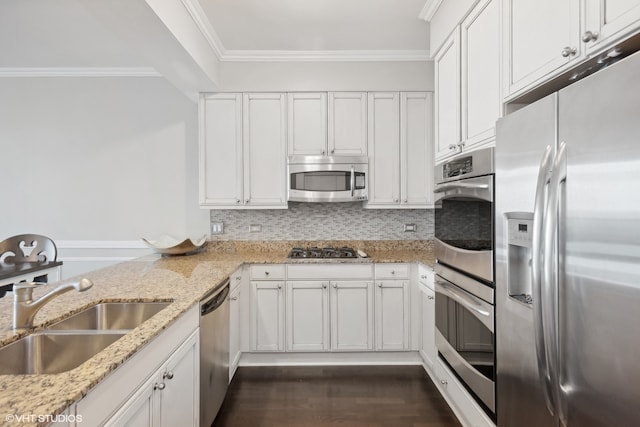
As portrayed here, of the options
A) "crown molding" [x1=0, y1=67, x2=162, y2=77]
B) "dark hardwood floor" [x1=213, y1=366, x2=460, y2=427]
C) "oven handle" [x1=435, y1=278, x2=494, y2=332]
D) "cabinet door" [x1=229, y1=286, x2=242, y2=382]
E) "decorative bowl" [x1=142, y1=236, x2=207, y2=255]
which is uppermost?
"crown molding" [x1=0, y1=67, x2=162, y2=77]

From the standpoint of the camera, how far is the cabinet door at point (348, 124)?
10.4ft

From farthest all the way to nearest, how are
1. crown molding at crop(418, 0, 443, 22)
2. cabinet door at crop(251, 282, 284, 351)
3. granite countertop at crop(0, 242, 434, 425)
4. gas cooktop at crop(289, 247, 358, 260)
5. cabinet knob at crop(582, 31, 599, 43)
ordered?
gas cooktop at crop(289, 247, 358, 260) < cabinet door at crop(251, 282, 284, 351) < crown molding at crop(418, 0, 443, 22) < cabinet knob at crop(582, 31, 599, 43) < granite countertop at crop(0, 242, 434, 425)

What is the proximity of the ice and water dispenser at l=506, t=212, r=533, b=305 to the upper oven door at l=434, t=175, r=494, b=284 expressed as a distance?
147 mm

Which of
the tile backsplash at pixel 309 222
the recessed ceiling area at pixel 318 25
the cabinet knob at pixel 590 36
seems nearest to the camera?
the cabinet knob at pixel 590 36

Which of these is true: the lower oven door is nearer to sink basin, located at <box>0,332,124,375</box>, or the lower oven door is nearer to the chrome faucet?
sink basin, located at <box>0,332,124,375</box>

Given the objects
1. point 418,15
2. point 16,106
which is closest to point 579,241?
point 418,15

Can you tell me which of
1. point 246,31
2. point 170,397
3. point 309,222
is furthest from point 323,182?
point 170,397

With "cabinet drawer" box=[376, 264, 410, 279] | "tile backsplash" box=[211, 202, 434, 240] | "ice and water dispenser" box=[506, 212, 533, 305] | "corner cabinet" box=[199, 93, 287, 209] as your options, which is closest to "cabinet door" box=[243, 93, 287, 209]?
"corner cabinet" box=[199, 93, 287, 209]

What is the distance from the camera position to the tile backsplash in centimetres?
346

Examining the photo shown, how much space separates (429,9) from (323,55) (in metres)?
1.05

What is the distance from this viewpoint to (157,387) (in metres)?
1.23

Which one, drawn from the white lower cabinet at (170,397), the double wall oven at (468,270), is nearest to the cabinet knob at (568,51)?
the double wall oven at (468,270)

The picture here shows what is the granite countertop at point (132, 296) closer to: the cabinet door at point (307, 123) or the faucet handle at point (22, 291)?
the faucet handle at point (22, 291)

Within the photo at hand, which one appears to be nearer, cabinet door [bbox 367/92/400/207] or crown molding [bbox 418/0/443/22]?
crown molding [bbox 418/0/443/22]
